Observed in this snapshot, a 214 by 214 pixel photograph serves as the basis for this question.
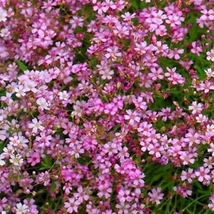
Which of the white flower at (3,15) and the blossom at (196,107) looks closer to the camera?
the blossom at (196,107)

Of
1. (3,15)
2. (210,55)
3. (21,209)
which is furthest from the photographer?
(3,15)

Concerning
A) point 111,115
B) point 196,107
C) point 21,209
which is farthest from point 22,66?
point 196,107

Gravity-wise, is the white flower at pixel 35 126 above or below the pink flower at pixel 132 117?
below

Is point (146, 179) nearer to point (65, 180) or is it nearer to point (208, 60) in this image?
point (65, 180)

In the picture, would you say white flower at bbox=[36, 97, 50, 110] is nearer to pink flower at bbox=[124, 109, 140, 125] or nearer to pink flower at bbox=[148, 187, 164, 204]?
pink flower at bbox=[124, 109, 140, 125]

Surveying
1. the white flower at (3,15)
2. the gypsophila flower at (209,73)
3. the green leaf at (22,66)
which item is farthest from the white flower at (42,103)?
the gypsophila flower at (209,73)

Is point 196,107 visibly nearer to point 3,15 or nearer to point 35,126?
point 35,126

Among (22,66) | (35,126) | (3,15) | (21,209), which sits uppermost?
(3,15)

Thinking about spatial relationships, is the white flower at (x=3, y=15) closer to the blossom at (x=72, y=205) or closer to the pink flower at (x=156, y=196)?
the blossom at (x=72, y=205)

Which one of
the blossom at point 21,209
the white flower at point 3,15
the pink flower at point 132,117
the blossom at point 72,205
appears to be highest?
the white flower at point 3,15
